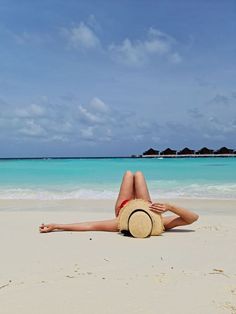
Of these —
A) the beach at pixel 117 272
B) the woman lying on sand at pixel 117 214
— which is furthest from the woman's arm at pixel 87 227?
the beach at pixel 117 272

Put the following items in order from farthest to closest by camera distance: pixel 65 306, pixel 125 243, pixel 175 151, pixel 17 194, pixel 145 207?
pixel 175 151 → pixel 17 194 → pixel 145 207 → pixel 125 243 → pixel 65 306

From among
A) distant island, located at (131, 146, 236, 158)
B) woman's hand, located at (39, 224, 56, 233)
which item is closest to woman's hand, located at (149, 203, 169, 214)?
woman's hand, located at (39, 224, 56, 233)

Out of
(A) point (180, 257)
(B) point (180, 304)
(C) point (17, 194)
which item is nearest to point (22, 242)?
(A) point (180, 257)

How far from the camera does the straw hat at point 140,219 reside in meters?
5.26

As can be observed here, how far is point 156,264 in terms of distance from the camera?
3914mm

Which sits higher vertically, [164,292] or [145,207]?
[145,207]

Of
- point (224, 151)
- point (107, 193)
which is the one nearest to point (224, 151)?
point (224, 151)

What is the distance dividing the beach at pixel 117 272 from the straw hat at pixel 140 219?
0.16 m

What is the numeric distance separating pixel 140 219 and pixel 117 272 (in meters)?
1.71

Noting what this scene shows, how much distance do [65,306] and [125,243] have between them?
2.15m

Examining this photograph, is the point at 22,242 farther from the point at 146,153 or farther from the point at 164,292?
the point at 146,153

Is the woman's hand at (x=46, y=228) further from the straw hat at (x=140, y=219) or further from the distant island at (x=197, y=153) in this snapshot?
the distant island at (x=197, y=153)

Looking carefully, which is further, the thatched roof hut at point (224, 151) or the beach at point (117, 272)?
the thatched roof hut at point (224, 151)

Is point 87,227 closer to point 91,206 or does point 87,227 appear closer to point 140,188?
point 140,188
